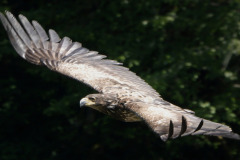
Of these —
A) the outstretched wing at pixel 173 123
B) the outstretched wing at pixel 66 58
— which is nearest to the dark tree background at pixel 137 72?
the outstretched wing at pixel 66 58

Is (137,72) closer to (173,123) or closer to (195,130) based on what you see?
(173,123)

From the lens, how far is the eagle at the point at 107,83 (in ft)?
18.6

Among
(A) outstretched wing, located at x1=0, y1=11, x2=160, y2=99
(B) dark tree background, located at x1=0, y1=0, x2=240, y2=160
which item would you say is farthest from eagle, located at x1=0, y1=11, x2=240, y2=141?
(B) dark tree background, located at x1=0, y1=0, x2=240, y2=160

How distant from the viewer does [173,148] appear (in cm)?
1145

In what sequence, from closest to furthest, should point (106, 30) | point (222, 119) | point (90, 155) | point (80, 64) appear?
point (80, 64)
point (222, 119)
point (106, 30)
point (90, 155)

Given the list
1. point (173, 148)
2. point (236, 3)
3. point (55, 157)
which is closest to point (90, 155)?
point (55, 157)

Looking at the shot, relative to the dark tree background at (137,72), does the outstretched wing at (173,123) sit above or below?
below

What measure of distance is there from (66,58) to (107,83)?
907mm

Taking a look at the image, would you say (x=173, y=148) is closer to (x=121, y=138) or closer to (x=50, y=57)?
(x=121, y=138)

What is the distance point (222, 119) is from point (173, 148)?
1.62 meters

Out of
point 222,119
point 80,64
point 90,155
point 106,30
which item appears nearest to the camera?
point 80,64

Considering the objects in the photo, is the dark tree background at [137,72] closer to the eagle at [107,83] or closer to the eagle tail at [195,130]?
the eagle at [107,83]

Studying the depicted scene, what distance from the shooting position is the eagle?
5.66 m

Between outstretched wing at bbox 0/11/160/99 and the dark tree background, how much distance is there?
89.0 inches
